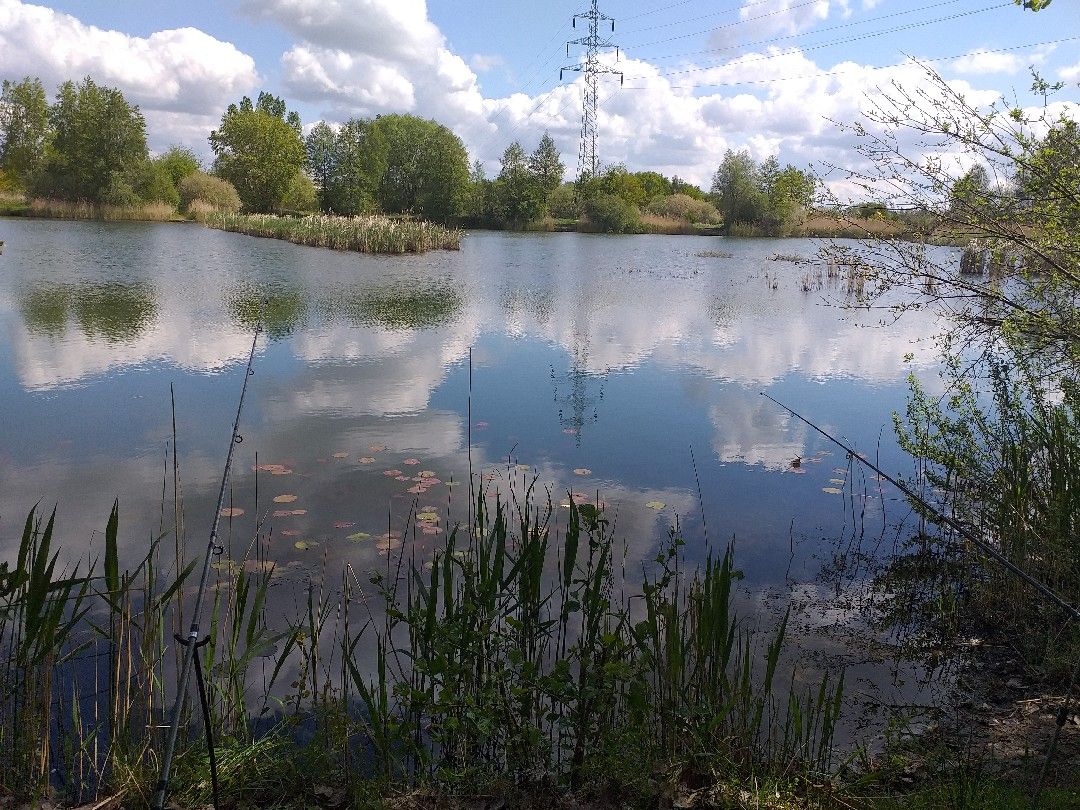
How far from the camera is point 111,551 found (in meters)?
2.65

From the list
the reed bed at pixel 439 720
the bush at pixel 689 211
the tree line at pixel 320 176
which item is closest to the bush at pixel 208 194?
the tree line at pixel 320 176

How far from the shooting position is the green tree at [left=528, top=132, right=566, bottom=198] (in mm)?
53844

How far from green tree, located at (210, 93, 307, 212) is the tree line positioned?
0.06 meters

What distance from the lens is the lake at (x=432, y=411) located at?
5113mm

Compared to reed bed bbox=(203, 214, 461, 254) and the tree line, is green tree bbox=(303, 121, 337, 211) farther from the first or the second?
reed bed bbox=(203, 214, 461, 254)

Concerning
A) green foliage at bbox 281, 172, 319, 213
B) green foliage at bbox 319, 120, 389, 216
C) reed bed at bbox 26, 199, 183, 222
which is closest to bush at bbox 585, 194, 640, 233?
green foliage at bbox 319, 120, 389, 216

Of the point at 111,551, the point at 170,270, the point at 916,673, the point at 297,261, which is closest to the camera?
the point at 111,551

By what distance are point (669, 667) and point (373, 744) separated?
1.08 metres

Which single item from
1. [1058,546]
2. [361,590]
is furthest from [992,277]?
[361,590]

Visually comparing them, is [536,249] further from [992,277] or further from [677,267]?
[992,277]

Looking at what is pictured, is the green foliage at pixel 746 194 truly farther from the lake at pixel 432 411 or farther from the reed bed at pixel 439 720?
the reed bed at pixel 439 720

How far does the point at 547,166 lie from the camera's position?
2169 inches

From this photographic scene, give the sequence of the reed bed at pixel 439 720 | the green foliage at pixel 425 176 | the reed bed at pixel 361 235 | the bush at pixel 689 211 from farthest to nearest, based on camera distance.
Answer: the bush at pixel 689 211 → the green foliage at pixel 425 176 → the reed bed at pixel 361 235 → the reed bed at pixel 439 720

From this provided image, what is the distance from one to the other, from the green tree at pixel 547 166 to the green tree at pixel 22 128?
29.8 m
